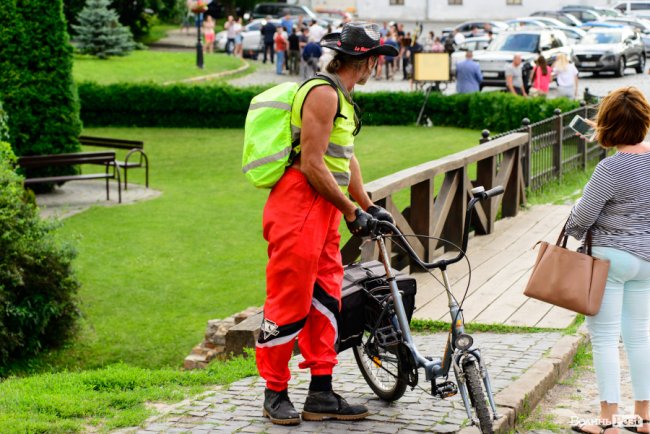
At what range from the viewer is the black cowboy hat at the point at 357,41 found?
539 cm

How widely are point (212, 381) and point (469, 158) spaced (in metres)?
4.86

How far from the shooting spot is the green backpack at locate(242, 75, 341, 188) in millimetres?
5418

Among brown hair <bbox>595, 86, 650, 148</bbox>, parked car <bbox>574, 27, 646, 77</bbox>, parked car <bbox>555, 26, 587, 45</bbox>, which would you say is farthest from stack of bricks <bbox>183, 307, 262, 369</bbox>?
parked car <bbox>555, 26, 587, 45</bbox>

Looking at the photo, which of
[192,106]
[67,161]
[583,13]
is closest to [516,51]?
[192,106]

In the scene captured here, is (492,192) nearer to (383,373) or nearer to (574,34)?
(383,373)

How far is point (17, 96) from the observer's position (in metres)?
20.6

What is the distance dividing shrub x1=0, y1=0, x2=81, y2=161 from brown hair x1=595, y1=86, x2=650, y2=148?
16.6 meters

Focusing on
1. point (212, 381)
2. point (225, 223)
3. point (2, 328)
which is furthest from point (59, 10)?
point (212, 381)

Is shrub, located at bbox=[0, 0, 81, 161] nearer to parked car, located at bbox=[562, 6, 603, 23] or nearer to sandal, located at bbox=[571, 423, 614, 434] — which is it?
sandal, located at bbox=[571, 423, 614, 434]

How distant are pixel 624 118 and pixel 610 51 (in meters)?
33.3

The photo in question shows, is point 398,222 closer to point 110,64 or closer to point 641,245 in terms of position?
point 641,245

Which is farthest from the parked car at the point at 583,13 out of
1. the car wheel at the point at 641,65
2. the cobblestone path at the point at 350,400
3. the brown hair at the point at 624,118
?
the brown hair at the point at 624,118

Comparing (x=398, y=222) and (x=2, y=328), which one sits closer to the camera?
(x=398, y=222)

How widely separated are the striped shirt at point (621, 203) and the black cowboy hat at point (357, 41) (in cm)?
115
